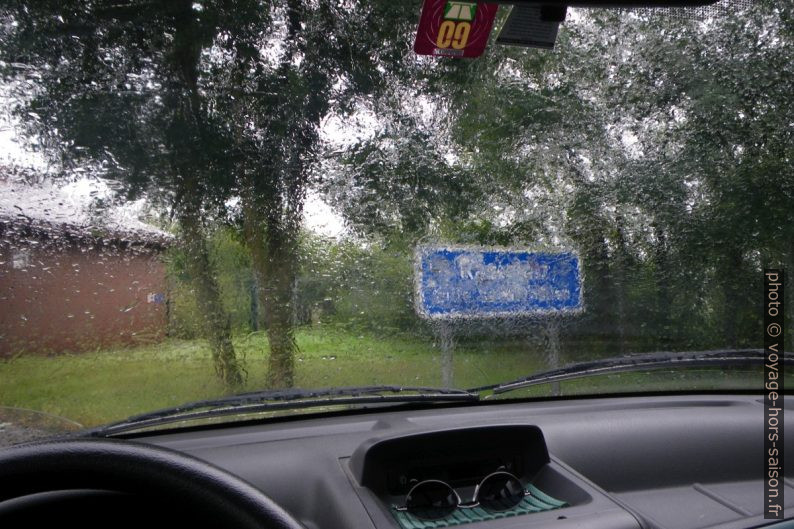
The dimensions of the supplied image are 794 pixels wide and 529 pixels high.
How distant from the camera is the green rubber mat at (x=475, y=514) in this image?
251 cm

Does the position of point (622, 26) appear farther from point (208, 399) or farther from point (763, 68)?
point (208, 399)

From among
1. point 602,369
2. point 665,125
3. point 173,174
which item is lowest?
point 602,369

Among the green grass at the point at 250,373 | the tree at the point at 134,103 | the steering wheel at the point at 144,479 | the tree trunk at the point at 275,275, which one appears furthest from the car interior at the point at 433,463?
the tree at the point at 134,103

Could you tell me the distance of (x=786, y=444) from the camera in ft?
11.1

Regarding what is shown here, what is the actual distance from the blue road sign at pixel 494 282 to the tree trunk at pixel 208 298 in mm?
1143

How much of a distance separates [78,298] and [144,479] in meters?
1.96

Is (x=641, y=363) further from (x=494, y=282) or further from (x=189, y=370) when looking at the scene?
(x=189, y=370)

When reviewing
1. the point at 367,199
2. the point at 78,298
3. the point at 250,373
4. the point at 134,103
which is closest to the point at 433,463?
the point at 250,373

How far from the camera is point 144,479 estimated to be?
1490 mm

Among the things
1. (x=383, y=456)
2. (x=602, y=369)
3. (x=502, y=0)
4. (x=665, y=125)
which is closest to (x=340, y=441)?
(x=383, y=456)

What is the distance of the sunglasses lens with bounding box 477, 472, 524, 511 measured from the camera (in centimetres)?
267

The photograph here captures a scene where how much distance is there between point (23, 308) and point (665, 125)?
397 centimetres

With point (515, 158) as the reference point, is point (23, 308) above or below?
below

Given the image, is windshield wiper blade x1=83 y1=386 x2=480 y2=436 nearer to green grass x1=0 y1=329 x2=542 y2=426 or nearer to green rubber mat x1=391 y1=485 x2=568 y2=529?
green grass x1=0 y1=329 x2=542 y2=426
